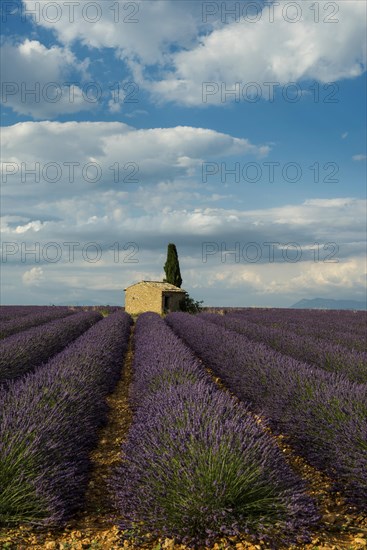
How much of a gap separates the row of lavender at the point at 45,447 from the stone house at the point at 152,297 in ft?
76.0

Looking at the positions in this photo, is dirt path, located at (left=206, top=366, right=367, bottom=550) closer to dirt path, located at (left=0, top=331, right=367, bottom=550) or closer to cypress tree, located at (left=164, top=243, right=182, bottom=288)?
dirt path, located at (left=0, top=331, right=367, bottom=550)

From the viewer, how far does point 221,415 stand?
3.71 meters

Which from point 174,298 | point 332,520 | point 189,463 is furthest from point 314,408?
point 174,298

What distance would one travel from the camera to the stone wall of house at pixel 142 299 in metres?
28.9

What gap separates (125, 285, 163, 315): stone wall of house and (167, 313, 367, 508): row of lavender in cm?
2151

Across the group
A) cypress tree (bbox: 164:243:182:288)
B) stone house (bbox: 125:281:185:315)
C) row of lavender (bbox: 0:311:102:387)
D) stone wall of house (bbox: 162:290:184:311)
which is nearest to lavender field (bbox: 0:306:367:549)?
row of lavender (bbox: 0:311:102:387)

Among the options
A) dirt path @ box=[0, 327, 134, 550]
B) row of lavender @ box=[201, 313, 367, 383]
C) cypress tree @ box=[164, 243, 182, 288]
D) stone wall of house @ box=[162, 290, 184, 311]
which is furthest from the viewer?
cypress tree @ box=[164, 243, 182, 288]

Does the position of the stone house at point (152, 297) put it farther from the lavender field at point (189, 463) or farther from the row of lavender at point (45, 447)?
the row of lavender at point (45, 447)

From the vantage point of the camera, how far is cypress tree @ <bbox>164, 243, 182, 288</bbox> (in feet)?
112

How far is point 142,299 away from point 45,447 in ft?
86.5

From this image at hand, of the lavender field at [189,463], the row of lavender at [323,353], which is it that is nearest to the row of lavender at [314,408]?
the lavender field at [189,463]

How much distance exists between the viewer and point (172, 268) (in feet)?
113

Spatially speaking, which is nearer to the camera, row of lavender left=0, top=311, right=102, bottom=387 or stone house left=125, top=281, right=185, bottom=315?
row of lavender left=0, top=311, right=102, bottom=387

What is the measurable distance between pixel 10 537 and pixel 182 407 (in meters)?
1.46
